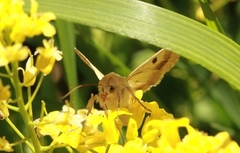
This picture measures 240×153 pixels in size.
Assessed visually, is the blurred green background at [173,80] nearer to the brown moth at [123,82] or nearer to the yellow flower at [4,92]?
the brown moth at [123,82]

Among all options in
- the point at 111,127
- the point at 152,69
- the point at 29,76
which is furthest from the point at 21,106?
the point at 152,69

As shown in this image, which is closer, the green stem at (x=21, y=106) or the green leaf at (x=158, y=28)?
the green stem at (x=21, y=106)

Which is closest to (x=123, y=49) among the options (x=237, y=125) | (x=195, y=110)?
(x=195, y=110)

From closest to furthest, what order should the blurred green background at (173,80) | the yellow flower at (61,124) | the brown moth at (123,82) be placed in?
the yellow flower at (61,124), the brown moth at (123,82), the blurred green background at (173,80)

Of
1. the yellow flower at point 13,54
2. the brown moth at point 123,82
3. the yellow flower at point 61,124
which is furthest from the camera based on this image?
the brown moth at point 123,82

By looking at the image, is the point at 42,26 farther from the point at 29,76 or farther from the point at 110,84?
the point at 110,84

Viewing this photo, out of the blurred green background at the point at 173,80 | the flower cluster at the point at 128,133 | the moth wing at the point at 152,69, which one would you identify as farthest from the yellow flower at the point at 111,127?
the blurred green background at the point at 173,80

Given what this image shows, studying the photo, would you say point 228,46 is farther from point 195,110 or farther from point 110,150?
point 195,110
